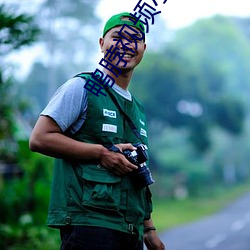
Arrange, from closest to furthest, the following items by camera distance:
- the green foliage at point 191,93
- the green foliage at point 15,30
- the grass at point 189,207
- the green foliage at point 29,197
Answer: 1. the green foliage at point 15,30
2. the green foliage at point 29,197
3. the grass at point 189,207
4. the green foliage at point 191,93

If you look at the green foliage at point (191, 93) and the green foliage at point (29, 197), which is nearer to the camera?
the green foliage at point (29, 197)

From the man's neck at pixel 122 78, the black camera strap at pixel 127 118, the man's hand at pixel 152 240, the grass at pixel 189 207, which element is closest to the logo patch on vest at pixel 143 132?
the black camera strap at pixel 127 118

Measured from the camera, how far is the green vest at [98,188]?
1.98 metres

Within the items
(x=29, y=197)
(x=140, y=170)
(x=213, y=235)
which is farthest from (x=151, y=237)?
(x=213, y=235)

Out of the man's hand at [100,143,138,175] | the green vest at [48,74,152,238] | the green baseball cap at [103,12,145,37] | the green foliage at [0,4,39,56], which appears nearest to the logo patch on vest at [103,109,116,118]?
the green vest at [48,74,152,238]

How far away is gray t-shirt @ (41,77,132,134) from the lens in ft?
6.57

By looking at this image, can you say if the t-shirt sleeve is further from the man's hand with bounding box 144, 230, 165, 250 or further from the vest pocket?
the man's hand with bounding box 144, 230, 165, 250

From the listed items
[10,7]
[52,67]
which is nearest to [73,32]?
[52,67]

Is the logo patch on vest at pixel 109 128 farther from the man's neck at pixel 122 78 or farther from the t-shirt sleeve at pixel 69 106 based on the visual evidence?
the man's neck at pixel 122 78

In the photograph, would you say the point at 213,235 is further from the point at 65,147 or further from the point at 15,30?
the point at 65,147

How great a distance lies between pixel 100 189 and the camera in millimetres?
1984

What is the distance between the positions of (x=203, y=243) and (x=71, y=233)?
1062 cm

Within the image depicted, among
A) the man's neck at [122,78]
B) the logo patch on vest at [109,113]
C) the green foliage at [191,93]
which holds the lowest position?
the logo patch on vest at [109,113]

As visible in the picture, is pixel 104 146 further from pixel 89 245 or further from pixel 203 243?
pixel 203 243
